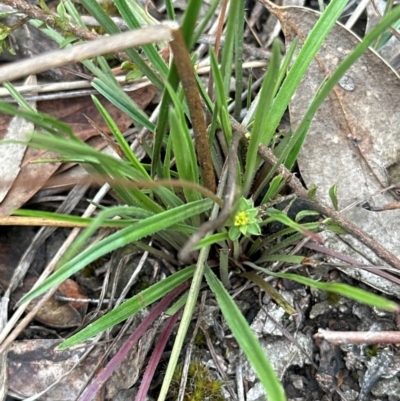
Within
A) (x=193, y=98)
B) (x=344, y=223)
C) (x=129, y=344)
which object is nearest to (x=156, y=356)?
(x=129, y=344)

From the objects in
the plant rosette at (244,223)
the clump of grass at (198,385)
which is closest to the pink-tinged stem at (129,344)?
the clump of grass at (198,385)

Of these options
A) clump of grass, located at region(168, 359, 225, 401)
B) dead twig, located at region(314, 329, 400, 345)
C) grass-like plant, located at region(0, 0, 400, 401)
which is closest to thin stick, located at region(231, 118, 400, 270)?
grass-like plant, located at region(0, 0, 400, 401)

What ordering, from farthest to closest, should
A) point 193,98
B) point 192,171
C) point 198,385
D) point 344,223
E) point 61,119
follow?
1. point 61,119
2. point 198,385
3. point 344,223
4. point 192,171
5. point 193,98

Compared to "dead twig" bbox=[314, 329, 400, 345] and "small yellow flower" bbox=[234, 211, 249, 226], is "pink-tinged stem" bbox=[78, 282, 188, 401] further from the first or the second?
"dead twig" bbox=[314, 329, 400, 345]

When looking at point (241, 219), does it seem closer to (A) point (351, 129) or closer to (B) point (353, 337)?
(B) point (353, 337)

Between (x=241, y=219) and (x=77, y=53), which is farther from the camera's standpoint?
(x=241, y=219)

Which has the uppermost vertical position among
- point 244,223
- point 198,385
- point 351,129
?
point 351,129

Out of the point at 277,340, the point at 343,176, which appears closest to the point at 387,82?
the point at 343,176
